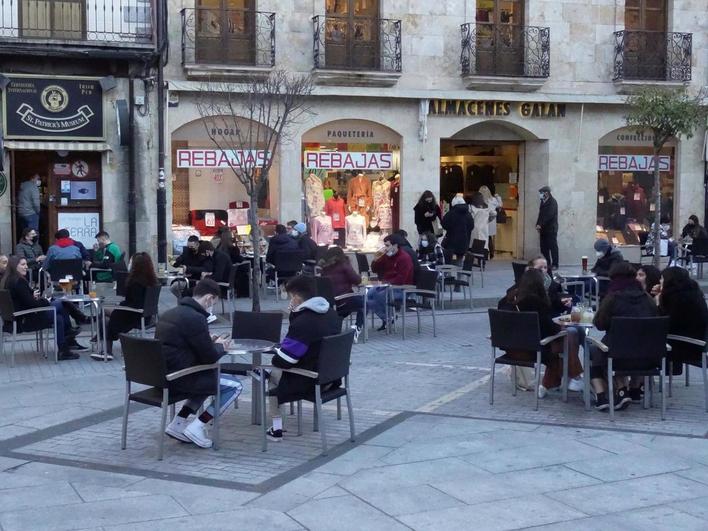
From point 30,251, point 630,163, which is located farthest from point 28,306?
point 630,163

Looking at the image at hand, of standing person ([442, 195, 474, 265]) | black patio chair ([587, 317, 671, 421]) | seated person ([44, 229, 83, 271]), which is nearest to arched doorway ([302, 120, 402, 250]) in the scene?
standing person ([442, 195, 474, 265])

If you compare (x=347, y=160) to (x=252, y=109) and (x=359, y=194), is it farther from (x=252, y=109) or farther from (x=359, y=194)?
(x=252, y=109)

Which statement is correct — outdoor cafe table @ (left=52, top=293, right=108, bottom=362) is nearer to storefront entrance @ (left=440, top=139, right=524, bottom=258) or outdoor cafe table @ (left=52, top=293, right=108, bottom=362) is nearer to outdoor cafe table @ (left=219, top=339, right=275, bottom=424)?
outdoor cafe table @ (left=219, top=339, right=275, bottom=424)

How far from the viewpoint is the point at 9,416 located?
927cm

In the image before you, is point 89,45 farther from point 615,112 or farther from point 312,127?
point 615,112

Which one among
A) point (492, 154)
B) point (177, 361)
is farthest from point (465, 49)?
point (177, 361)

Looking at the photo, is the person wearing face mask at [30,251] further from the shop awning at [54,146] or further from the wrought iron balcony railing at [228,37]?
the wrought iron balcony railing at [228,37]

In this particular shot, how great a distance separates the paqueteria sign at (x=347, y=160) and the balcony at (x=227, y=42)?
233 centimetres

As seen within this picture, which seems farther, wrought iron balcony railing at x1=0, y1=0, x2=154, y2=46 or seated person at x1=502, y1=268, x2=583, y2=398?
wrought iron balcony railing at x1=0, y1=0, x2=154, y2=46

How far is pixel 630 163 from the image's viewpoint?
24922mm

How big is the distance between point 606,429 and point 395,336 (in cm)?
579

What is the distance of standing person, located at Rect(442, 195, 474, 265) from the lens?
1981cm

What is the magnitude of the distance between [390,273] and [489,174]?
38.9ft

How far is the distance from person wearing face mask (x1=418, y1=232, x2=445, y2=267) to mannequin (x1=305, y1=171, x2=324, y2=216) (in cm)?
342
